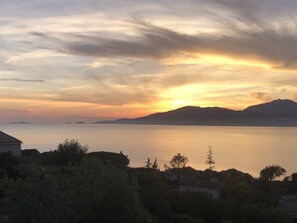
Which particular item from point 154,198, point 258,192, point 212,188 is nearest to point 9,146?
point 212,188

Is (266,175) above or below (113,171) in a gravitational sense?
below

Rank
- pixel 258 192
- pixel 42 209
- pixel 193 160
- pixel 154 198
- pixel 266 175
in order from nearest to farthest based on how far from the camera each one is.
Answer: pixel 42 209
pixel 154 198
pixel 258 192
pixel 266 175
pixel 193 160

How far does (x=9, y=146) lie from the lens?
141ft

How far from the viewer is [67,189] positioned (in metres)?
13.4

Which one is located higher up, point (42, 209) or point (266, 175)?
point (42, 209)

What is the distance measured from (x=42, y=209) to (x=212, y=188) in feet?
108

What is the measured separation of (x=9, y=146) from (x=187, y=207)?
2302 centimetres

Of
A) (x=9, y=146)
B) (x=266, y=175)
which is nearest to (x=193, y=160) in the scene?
(x=266, y=175)

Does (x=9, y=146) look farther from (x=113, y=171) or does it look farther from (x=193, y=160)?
(x=193, y=160)

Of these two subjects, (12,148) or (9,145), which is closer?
(9,145)

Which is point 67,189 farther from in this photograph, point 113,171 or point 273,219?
point 273,219

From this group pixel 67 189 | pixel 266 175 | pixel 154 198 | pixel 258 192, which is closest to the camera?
pixel 67 189

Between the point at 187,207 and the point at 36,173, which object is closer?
the point at 36,173

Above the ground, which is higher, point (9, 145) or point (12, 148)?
point (9, 145)
